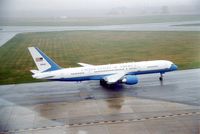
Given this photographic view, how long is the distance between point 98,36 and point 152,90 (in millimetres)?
28026

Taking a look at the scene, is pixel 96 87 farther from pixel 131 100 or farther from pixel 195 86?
pixel 195 86

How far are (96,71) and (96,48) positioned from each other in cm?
1679

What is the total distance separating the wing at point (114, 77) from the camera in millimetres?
22547

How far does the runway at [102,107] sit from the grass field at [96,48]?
4.39 meters

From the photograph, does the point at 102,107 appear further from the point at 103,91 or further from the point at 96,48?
the point at 96,48

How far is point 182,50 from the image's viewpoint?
3706 centimetres

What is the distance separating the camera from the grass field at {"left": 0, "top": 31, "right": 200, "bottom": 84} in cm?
3062

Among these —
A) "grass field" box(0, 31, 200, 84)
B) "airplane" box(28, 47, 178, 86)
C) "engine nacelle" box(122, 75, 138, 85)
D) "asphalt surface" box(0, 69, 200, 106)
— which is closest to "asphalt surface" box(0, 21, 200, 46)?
"grass field" box(0, 31, 200, 84)

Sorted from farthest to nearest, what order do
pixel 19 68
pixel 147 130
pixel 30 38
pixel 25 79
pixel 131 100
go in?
1. pixel 30 38
2. pixel 19 68
3. pixel 25 79
4. pixel 131 100
5. pixel 147 130

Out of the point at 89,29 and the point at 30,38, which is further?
the point at 89,29

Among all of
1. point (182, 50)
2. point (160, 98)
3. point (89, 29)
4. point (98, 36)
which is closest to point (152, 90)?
point (160, 98)

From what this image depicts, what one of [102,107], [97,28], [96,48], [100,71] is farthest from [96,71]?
[97,28]

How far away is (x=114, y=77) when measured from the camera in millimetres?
23188

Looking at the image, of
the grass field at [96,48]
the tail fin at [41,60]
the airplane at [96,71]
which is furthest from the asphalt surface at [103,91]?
the grass field at [96,48]
